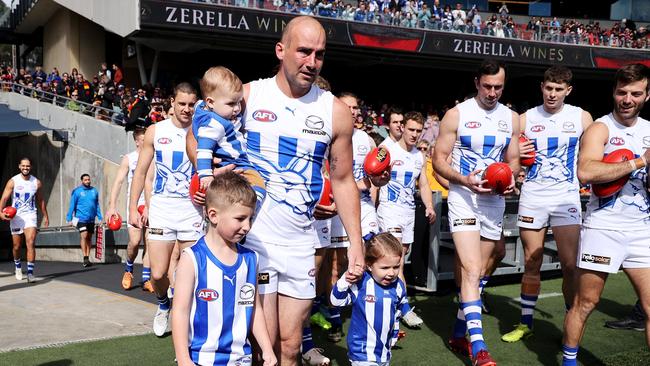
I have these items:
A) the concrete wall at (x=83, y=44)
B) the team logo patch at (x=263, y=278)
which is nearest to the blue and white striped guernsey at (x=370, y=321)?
the team logo patch at (x=263, y=278)

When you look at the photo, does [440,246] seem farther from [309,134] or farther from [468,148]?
[309,134]

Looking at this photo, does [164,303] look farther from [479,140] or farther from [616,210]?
[616,210]

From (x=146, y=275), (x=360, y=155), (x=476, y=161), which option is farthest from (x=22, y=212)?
(x=476, y=161)

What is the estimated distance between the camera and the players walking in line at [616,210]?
4957 millimetres

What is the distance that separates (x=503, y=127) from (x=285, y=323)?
9.82ft

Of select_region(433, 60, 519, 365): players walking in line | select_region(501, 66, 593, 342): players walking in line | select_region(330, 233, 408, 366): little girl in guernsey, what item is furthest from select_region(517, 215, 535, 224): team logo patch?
select_region(330, 233, 408, 366): little girl in guernsey

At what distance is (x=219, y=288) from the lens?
3637 millimetres

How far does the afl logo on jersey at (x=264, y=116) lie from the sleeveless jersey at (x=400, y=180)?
392cm

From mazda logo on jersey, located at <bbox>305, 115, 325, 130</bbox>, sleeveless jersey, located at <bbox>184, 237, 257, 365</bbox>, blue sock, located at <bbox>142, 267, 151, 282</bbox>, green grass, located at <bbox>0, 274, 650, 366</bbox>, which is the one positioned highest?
mazda logo on jersey, located at <bbox>305, 115, 325, 130</bbox>

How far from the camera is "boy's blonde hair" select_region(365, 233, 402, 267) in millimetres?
4730

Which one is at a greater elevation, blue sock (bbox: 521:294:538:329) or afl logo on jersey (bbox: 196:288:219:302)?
afl logo on jersey (bbox: 196:288:219:302)

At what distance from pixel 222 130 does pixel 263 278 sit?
2.87 ft

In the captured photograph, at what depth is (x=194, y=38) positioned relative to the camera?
78.4 ft

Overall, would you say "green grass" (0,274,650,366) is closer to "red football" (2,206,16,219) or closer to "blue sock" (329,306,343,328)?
"blue sock" (329,306,343,328)
